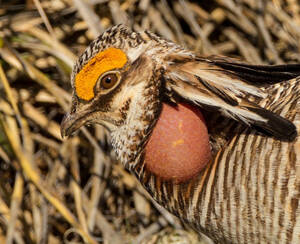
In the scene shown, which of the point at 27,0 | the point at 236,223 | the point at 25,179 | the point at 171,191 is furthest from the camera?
the point at 27,0

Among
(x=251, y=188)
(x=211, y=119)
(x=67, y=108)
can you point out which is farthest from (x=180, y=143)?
(x=67, y=108)

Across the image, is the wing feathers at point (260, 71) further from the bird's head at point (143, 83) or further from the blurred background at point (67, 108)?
the blurred background at point (67, 108)

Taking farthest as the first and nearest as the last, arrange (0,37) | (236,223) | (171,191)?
(0,37), (171,191), (236,223)

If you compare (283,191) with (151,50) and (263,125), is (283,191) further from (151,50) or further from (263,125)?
(151,50)

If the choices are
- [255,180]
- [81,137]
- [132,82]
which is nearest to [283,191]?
[255,180]

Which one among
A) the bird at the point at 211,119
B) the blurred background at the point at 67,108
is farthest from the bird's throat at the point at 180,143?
the blurred background at the point at 67,108

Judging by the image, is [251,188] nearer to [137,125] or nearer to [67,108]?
[137,125]
